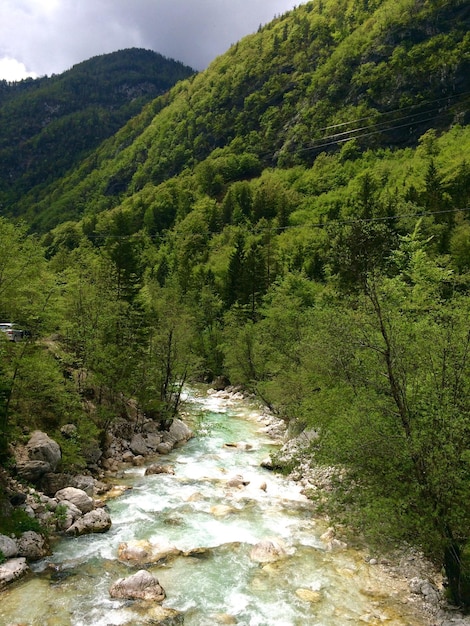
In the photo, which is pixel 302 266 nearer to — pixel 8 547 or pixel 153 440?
pixel 153 440

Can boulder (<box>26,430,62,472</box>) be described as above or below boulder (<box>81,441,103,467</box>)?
above

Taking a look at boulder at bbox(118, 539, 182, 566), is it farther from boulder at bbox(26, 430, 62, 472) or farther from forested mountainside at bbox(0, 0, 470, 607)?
forested mountainside at bbox(0, 0, 470, 607)

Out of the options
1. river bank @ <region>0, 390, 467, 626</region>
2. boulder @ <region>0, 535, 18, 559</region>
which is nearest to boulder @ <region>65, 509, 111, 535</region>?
river bank @ <region>0, 390, 467, 626</region>

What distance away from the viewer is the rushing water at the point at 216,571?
10.9m

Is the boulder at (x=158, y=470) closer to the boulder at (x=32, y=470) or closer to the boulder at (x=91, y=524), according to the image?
the boulder at (x=91, y=524)

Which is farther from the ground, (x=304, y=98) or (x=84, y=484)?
(x=304, y=98)

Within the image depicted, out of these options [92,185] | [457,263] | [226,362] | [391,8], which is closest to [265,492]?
[226,362]

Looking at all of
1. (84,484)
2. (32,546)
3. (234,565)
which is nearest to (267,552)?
(234,565)

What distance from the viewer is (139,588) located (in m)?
11.7

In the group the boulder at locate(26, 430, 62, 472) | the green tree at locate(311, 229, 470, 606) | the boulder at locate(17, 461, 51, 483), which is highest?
the green tree at locate(311, 229, 470, 606)

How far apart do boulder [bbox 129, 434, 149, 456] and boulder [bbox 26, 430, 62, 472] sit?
6.97m

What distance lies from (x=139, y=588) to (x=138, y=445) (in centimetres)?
1361

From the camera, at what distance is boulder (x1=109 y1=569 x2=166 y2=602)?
11500 mm

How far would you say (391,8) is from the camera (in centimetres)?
11494
